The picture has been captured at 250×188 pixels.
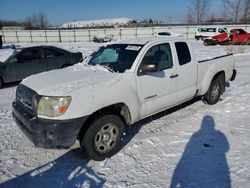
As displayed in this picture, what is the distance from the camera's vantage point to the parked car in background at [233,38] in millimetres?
23703

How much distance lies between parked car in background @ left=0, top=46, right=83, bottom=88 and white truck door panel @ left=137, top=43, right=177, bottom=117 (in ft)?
19.5

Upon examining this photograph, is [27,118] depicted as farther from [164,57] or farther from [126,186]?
[164,57]

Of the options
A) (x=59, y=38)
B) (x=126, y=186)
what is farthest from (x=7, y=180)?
(x=59, y=38)

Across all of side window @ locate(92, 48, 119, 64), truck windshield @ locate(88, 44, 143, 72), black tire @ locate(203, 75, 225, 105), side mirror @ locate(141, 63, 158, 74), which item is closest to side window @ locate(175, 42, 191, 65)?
truck windshield @ locate(88, 44, 143, 72)

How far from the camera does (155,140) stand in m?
4.45

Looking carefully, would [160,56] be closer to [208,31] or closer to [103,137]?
[103,137]

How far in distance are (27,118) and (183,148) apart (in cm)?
252

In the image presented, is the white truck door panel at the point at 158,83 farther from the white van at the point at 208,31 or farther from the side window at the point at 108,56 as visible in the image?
the white van at the point at 208,31

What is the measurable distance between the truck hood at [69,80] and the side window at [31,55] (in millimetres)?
5211

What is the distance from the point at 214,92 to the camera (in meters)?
6.24

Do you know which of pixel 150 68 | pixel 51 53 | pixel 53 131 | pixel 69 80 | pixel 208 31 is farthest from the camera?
pixel 208 31

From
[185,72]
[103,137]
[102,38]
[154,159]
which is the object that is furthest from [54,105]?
[102,38]

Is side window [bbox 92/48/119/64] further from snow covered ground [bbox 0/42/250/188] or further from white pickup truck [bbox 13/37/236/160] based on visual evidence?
snow covered ground [bbox 0/42/250/188]

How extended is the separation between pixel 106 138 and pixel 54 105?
995 millimetres
